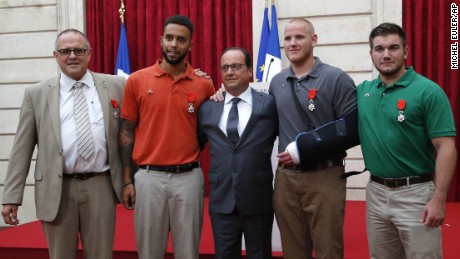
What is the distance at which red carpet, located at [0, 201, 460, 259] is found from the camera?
340cm

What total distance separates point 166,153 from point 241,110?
1.51 feet

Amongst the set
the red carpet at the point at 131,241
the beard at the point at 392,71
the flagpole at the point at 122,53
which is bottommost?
the red carpet at the point at 131,241

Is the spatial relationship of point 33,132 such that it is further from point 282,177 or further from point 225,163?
point 282,177

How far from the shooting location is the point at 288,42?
2.54 metres

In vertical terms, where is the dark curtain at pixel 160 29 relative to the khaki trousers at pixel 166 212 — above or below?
above

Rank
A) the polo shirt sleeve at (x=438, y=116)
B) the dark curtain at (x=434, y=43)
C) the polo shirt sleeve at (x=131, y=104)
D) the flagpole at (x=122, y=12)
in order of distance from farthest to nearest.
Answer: the flagpole at (x=122, y=12) → the dark curtain at (x=434, y=43) → the polo shirt sleeve at (x=131, y=104) → the polo shirt sleeve at (x=438, y=116)

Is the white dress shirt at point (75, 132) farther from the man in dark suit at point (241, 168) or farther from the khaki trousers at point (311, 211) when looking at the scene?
the khaki trousers at point (311, 211)

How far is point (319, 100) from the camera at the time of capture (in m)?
2.45

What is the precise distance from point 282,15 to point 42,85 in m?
3.47

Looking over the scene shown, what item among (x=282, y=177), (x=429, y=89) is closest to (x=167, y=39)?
(x=282, y=177)

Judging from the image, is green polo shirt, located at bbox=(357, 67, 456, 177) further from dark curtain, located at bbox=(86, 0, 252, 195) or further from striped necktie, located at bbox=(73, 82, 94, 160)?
dark curtain, located at bbox=(86, 0, 252, 195)

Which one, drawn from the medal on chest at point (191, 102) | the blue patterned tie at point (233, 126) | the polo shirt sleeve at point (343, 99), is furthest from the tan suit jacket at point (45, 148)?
the polo shirt sleeve at point (343, 99)


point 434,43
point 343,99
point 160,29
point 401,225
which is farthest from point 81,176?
point 434,43

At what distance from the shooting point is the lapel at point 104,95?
274 centimetres
